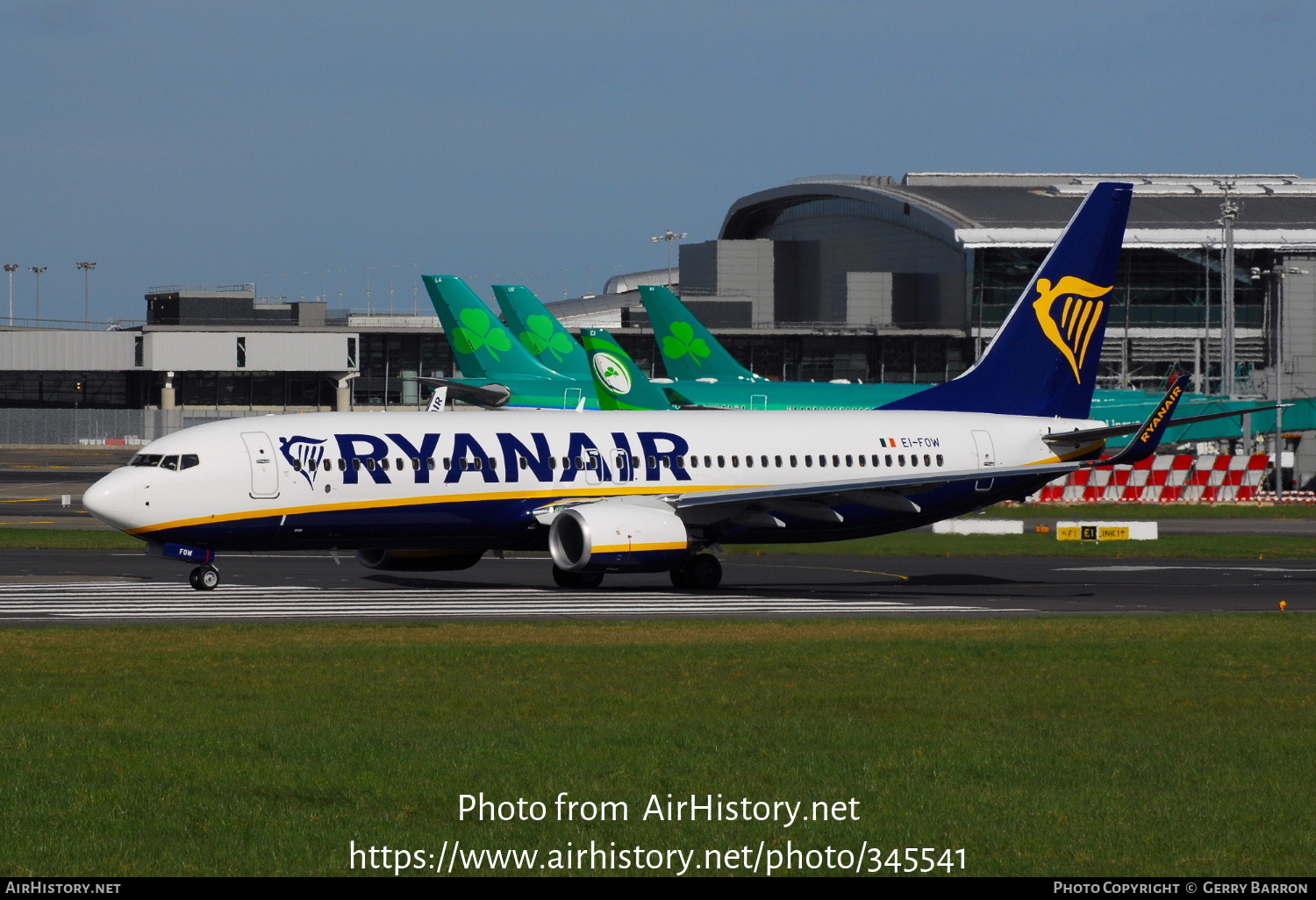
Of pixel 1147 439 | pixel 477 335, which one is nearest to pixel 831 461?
pixel 1147 439

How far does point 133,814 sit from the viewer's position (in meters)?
12.6

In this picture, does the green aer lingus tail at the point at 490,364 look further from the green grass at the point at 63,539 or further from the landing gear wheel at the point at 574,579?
the landing gear wheel at the point at 574,579

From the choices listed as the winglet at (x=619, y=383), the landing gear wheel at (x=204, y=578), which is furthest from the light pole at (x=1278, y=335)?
the landing gear wheel at (x=204, y=578)

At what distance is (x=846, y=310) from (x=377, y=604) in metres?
118

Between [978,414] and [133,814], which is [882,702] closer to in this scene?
[133,814]

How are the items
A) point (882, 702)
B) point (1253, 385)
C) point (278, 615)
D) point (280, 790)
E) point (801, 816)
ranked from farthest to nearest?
point (1253, 385), point (278, 615), point (882, 702), point (280, 790), point (801, 816)

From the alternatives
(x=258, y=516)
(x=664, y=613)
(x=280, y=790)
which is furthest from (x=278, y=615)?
(x=280, y=790)

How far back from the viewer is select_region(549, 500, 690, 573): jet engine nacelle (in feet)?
114

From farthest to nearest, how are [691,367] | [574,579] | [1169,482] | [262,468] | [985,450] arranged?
[691,367], [1169,482], [985,450], [574,579], [262,468]

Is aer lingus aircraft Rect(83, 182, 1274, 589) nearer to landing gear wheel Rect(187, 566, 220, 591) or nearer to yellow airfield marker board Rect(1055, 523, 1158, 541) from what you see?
landing gear wheel Rect(187, 566, 220, 591)

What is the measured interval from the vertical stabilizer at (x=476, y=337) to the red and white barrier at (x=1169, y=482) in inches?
998

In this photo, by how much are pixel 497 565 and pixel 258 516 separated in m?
11.1

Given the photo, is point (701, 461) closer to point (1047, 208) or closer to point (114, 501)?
point (114, 501)

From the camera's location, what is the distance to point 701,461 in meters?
38.6
